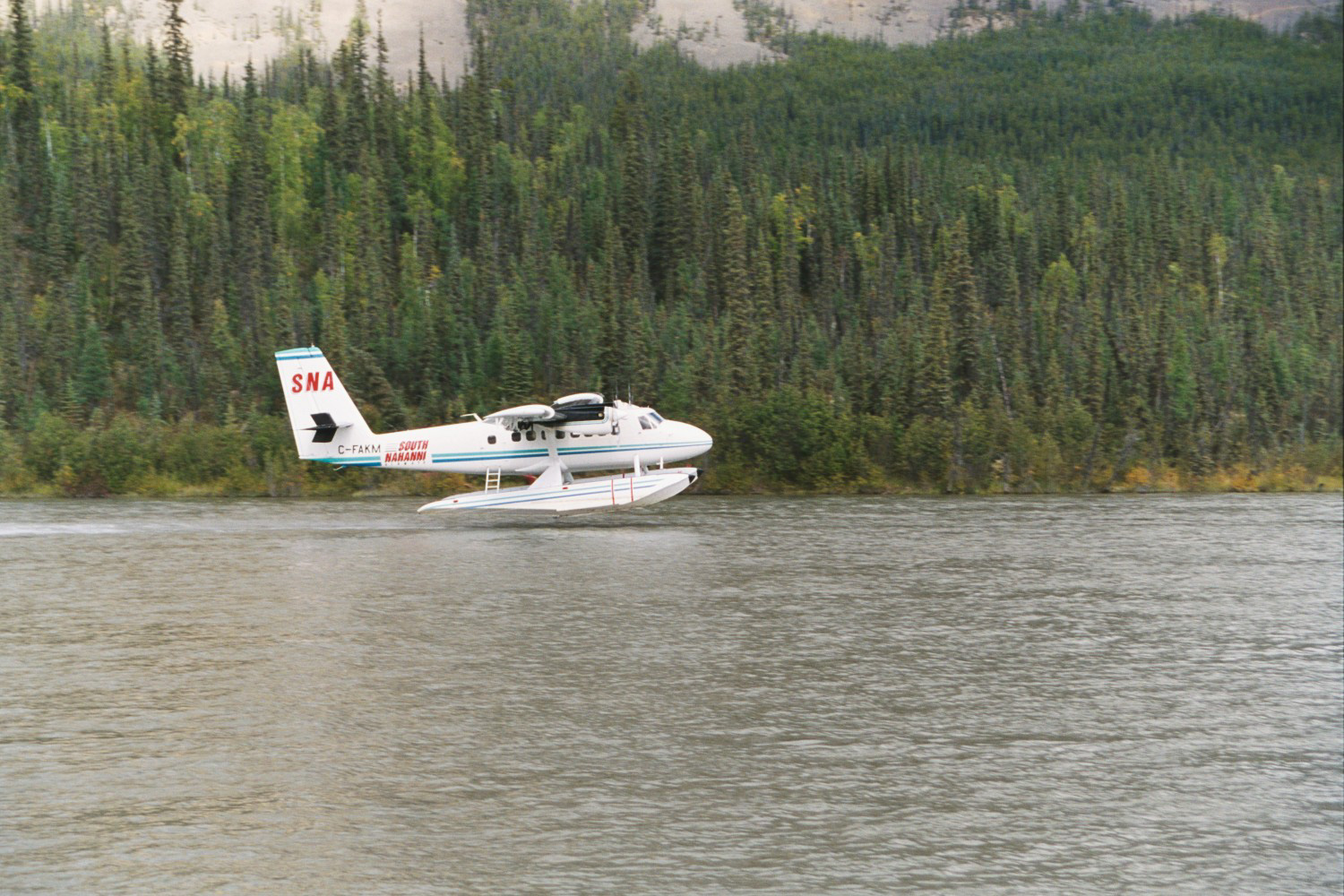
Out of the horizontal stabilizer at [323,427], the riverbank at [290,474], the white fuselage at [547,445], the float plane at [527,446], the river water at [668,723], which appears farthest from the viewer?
the riverbank at [290,474]

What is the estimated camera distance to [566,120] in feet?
490

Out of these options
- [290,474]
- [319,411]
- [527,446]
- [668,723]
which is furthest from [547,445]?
[290,474]

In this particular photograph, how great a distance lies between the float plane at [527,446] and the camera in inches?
1563

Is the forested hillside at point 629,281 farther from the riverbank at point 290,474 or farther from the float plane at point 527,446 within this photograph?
the float plane at point 527,446

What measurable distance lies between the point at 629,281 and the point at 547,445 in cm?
6691

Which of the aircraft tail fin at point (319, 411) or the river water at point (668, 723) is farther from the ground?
the aircraft tail fin at point (319, 411)

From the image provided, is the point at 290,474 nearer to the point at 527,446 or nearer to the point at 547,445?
the point at 527,446

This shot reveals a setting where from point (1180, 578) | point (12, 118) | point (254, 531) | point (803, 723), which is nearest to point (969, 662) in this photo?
point (803, 723)

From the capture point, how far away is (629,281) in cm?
10669

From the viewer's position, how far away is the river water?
1236cm

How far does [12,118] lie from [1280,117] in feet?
503

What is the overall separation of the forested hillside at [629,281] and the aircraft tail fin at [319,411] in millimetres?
19353

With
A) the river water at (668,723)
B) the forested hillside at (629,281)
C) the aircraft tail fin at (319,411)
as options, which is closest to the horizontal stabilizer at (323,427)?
the aircraft tail fin at (319,411)

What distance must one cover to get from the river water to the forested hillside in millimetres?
33432
